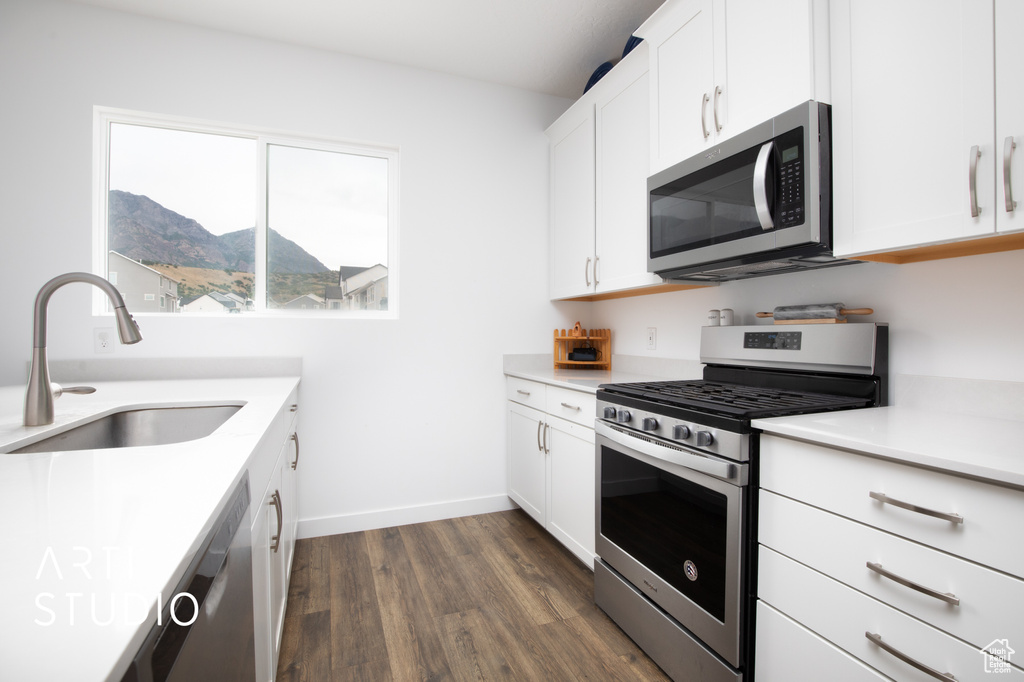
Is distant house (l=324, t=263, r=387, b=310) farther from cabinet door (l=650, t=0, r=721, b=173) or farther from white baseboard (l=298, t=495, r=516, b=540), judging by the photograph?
cabinet door (l=650, t=0, r=721, b=173)

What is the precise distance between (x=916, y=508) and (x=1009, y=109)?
34.5 inches

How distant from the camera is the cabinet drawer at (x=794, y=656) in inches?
40.4

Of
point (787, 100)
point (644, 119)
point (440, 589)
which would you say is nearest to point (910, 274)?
point (787, 100)

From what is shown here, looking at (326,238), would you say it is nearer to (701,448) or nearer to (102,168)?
(102,168)

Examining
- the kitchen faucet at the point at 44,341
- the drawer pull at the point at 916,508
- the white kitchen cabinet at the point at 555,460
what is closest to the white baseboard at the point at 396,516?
the white kitchen cabinet at the point at 555,460

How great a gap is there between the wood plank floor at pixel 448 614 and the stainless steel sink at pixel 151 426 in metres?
0.83

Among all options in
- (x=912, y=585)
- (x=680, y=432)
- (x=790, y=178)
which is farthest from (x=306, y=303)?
(x=912, y=585)

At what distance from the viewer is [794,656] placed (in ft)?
3.72

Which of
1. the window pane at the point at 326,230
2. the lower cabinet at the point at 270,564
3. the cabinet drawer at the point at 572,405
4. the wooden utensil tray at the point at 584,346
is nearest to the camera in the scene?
the lower cabinet at the point at 270,564

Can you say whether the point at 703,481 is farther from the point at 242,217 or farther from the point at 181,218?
the point at 181,218

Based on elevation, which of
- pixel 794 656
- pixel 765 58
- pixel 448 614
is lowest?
pixel 448 614

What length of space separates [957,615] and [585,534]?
51.2 inches

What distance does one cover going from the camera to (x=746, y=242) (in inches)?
60.4

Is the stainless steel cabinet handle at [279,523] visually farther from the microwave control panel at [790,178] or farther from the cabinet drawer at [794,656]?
the microwave control panel at [790,178]
